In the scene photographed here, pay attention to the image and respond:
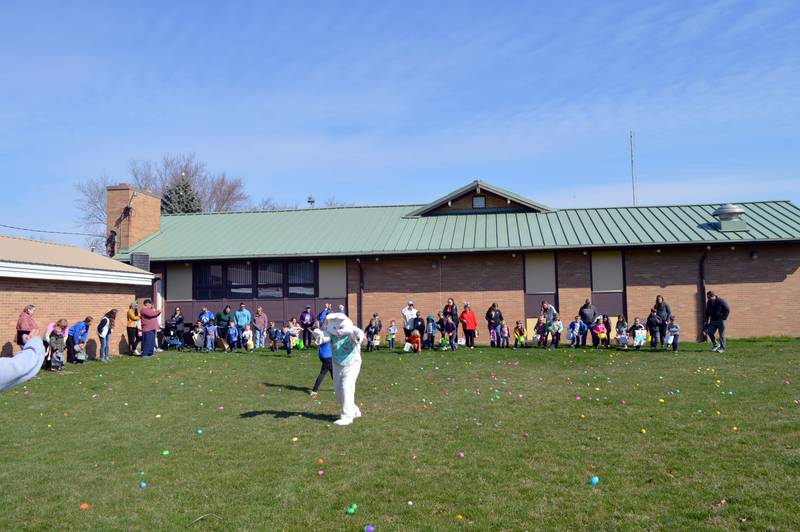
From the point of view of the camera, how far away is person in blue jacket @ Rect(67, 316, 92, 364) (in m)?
Result: 18.4

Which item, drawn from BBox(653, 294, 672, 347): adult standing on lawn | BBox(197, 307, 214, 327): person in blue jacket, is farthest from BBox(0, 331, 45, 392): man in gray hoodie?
BBox(197, 307, 214, 327): person in blue jacket

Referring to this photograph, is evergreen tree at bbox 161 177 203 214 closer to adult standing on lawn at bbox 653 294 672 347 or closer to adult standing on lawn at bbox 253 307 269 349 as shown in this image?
adult standing on lawn at bbox 253 307 269 349

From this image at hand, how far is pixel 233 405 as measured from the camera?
1195 centimetres

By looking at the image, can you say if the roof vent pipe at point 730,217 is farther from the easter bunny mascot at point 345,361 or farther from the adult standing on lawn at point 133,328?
the adult standing on lawn at point 133,328

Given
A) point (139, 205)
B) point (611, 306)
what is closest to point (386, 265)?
point (611, 306)

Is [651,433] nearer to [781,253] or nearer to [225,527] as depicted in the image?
[225,527]

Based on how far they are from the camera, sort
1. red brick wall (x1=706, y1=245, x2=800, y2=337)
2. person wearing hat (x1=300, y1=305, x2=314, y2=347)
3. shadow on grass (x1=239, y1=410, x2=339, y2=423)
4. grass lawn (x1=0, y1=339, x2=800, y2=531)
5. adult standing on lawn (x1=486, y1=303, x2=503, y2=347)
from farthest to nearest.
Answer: person wearing hat (x1=300, y1=305, x2=314, y2=347)
red brick wall (x1=706, y1=245, x2=800, y2=337)
adult standing on lawn (x1=486, y1=303, x2=503, y2=347)
shadow on grass (x1=239, y1=410, x2=339, y2=423)
grass lawn (x1=0, y1=339, x2=800, y2=531)

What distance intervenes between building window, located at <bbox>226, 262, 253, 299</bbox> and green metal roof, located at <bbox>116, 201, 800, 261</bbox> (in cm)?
71

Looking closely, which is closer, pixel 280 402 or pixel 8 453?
pixel 8 453

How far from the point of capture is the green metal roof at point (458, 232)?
2358cm

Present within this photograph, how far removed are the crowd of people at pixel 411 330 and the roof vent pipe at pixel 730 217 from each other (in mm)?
4414

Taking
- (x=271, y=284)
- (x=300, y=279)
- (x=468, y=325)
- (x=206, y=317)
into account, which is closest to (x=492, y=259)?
(x=468, y=325)

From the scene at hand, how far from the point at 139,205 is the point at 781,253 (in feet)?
86.9

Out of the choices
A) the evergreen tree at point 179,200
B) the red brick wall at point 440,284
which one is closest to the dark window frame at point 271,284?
the red brick wall at point 440,284
